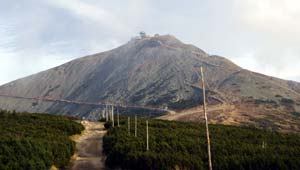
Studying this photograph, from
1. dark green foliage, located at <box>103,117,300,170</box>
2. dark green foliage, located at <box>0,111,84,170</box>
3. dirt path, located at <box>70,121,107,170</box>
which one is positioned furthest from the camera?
dirt path, located at <box>70,121,107,170</box>

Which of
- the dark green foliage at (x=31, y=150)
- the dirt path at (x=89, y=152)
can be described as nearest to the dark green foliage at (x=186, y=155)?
the dirt path at (x=89, y=152)

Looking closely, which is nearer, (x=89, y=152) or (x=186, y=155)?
(x=186, y=155)

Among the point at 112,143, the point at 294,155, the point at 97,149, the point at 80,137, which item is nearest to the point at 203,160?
the point at 294,155

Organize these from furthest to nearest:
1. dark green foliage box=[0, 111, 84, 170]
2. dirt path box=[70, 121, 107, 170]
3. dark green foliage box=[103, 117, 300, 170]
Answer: dirt path box=[70, 121, 107, 170] → dark green foliage box=[103, 117, 300, 170] → dark green foliage box=[0, 111, 84, 170]

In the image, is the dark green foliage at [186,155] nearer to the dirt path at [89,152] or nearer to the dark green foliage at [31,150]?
the dirt path at [89,152]

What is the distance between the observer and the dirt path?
38.6 meters

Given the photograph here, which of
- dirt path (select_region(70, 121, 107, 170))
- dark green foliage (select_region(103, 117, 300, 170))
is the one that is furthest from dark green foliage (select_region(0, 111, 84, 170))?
dark green foliage (select_region(103, 117, 300, 170))

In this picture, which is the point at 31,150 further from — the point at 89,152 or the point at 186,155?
the point at 89,152

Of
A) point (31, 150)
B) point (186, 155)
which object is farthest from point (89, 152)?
point (186, 155)

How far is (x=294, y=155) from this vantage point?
3788cm

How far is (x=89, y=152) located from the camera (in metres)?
46.0

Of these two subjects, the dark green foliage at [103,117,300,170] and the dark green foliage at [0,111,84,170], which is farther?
the dark green foliage at [103,117,300,170]

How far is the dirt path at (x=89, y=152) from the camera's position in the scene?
3856cm

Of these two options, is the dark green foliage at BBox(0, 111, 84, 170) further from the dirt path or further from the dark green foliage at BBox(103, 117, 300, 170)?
the dark green foliage at BBox(103, 117, 300, 170)
